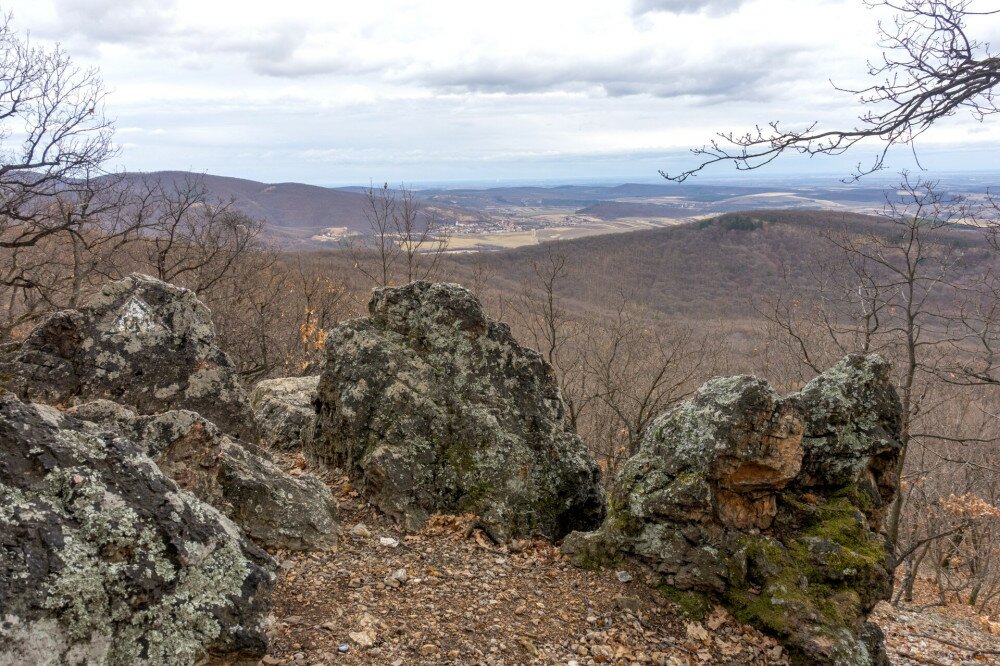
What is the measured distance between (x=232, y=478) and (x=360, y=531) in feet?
5.56

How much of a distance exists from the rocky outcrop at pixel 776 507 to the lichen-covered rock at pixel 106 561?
14.7ft

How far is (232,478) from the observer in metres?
6.73

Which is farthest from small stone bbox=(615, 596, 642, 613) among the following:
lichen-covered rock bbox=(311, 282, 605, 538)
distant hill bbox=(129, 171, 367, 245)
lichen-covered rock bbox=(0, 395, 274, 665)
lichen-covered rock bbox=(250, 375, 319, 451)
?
distant hill bbox=(129, 171, 367, 245)

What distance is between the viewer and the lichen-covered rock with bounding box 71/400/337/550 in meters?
6.26

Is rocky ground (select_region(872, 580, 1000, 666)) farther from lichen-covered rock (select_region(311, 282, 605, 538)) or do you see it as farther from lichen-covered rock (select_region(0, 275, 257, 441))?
lichen-covered rock (select_region(0, 275, 257, 441))

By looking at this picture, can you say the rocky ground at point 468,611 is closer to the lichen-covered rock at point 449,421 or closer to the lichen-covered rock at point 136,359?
the lichen-covered rock at point 449,421

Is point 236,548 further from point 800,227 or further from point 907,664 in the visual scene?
point 800,227

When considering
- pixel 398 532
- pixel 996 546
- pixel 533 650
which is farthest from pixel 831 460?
pixel 996 546

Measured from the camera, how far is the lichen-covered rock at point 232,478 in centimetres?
626

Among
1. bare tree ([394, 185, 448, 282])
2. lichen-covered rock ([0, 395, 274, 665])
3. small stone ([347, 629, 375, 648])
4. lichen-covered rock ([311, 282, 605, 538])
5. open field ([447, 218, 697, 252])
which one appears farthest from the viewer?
Result: open field ([447, 218, 697, 252])

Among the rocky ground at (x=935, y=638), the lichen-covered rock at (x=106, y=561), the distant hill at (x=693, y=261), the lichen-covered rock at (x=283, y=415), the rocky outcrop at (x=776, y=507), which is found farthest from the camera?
the distant hill at (x=693, y=261)

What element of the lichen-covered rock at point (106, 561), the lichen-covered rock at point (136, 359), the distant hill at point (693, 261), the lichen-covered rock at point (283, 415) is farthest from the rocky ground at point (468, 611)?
the distant hill at point (693, 261)

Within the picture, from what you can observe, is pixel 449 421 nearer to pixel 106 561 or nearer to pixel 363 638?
pixel 363 638

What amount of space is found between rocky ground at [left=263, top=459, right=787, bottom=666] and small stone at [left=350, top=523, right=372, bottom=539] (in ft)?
0.07
